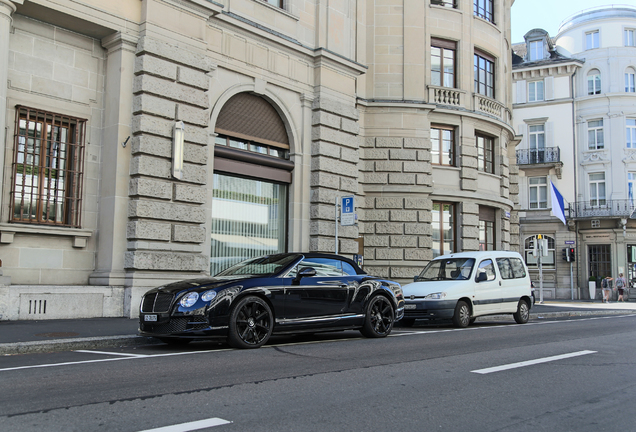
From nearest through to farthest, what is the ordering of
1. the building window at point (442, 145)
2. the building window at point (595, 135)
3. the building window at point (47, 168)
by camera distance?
1. the building window at point (47, 168)
2. the building window at point (442, 145)
3. the building window at point (595, 135)

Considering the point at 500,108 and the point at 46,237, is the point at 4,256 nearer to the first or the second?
the point at 46,237

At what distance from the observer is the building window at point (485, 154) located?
81.7 ft

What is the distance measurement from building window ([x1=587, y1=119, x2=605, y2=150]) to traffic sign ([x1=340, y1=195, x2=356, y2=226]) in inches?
1393

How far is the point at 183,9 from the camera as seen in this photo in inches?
612

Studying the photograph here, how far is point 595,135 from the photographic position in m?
45.8

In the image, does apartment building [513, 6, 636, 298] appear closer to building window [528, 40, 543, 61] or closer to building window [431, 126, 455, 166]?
building window [528, 40, 543, 61]

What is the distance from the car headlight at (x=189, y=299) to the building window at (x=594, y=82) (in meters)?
44.4

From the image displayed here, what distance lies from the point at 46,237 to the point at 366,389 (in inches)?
386

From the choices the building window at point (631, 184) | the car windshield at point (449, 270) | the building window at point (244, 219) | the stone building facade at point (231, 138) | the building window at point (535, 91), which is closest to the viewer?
the stone building facade at point (231, 138)

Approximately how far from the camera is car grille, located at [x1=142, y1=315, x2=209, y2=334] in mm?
8805

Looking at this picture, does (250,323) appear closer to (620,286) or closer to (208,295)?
(208,295)

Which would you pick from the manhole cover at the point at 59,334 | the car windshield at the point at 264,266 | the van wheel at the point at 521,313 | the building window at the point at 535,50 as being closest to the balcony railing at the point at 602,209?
the building window at the point at 535,50

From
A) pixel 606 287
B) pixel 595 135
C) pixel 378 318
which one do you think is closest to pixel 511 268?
pixel 378 318

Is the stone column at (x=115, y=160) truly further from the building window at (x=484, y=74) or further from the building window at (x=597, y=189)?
the building window at (x=597, y=189)
